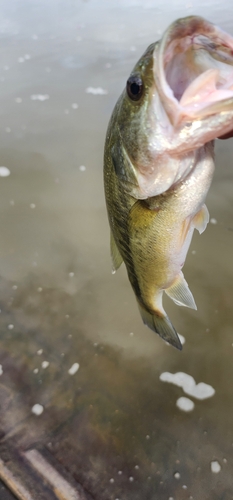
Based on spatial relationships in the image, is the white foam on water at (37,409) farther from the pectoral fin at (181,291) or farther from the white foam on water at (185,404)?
the pectoral fin at (181,291)

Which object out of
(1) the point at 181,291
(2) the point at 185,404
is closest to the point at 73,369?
(2) the point at 185,404

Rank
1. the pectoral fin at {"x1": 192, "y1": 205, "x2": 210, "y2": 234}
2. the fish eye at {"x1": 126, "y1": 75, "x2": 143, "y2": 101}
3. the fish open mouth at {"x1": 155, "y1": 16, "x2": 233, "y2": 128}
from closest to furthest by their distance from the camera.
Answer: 1. the fish open mouth at {"x1": 155, "y1": 16, "x2": 233, "y2": 128}
2. the fish eye at {"x1": 126, "y1": 75, "x2": 143, "y2": 101}
3. the pectoral fin at {"x1": 192, "y1": 205, "x2": 210, "y2": 234}

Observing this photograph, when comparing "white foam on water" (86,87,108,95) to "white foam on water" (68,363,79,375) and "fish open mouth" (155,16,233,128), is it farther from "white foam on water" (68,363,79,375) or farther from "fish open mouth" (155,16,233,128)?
"fish open mouth" (155,16,233,128)

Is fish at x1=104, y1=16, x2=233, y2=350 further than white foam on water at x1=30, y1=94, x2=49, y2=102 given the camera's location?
No

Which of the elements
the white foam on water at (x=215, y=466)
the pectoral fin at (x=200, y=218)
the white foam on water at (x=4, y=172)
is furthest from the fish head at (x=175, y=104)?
the white foam on water at (x=4, y=172)

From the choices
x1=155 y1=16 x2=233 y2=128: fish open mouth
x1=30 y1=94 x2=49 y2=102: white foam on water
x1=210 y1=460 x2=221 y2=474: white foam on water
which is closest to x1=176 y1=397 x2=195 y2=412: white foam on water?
x1=210 y1=460 x2=221 y2=474: white foam on water

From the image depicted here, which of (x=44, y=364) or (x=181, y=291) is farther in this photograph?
(x=44, y=364)

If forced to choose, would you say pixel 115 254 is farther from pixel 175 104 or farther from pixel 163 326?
pixel 175 104

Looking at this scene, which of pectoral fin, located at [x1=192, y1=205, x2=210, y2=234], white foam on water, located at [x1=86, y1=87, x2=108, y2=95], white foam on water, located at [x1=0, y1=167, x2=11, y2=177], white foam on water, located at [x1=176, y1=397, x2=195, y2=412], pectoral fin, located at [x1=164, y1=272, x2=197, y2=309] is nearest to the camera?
pectoral fin, located at [x1=192, y1=205, x2=210, y2=234]
